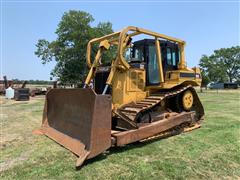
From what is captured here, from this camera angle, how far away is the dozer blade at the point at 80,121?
4473 millimetres

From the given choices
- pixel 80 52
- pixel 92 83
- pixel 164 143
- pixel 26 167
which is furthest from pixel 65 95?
pixel 80 52

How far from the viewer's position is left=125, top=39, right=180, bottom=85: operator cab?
678 cm

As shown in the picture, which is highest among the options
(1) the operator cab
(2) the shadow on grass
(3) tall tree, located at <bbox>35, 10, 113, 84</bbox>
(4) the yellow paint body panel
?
(3) tall tree, located at <bbox>35, 10, 113, 84</bbox>

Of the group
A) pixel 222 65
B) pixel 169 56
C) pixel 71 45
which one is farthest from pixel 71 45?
pixel 222 65

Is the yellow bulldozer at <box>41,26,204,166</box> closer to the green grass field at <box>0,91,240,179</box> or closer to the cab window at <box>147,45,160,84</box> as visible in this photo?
the cab window at <box>147,45,160,84</box>

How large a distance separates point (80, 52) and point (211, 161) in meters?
29.7

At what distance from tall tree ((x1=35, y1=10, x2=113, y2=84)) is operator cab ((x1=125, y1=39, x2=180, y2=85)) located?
84.7 feet

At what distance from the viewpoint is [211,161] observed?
4508 millimetres

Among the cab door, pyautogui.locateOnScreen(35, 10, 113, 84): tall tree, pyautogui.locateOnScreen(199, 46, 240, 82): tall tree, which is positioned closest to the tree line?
pyautogui.locateOnScreen(35, 10, 113, 84): tall tree

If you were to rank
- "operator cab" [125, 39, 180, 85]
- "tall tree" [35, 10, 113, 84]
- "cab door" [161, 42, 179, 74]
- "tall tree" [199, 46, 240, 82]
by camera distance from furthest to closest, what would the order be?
"tall tree" [199, 46, 240, 82] < "tall tree" [35, 10, 113, 84] < "cab door" [161, 42, 179, 74] < "operator cab" [125, 39, 180, 85]

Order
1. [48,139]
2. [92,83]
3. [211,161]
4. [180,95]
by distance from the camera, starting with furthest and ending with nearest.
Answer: [180,95], [92,83], [48,139], [211,161]

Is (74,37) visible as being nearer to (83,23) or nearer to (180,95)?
(83,23)

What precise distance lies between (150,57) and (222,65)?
7695 centimetres

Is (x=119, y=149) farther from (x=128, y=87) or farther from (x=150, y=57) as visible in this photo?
(x=150, y=57)
